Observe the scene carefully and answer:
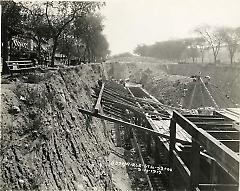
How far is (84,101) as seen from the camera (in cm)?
985

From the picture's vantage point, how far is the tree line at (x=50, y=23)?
28.2 ft

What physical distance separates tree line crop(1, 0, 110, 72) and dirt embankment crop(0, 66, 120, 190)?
7.38ft

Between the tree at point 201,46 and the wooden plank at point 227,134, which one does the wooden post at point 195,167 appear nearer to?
the wooden plank at point 227,134

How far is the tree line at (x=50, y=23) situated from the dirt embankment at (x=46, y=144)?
225 centimetres

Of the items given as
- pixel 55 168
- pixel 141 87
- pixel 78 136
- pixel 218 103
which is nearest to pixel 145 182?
pixel 78 136

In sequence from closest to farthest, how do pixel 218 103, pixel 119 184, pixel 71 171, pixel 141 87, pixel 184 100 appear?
1. pixel 71 171
2. pixel 119 184
3. pixel 218 103
4. pixel 184 100
5. pixel 141 87

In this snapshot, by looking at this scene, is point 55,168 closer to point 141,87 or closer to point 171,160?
point 171,160

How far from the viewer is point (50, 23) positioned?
1245 centimetres

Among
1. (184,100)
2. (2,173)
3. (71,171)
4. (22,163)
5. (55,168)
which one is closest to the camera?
(2,173)

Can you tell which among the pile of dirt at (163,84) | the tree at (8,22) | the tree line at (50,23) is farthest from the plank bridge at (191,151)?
the tree line at (50,23)

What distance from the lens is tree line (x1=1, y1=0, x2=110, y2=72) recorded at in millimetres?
8602

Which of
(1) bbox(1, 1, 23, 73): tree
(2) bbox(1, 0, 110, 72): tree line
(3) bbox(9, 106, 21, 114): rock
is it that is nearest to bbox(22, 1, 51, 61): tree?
(2) bbox(1, 0, 110, 72): tree line

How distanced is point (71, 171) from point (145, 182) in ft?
6.50

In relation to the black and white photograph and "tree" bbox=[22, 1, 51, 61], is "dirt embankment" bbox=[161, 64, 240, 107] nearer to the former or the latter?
the black and white photograph
